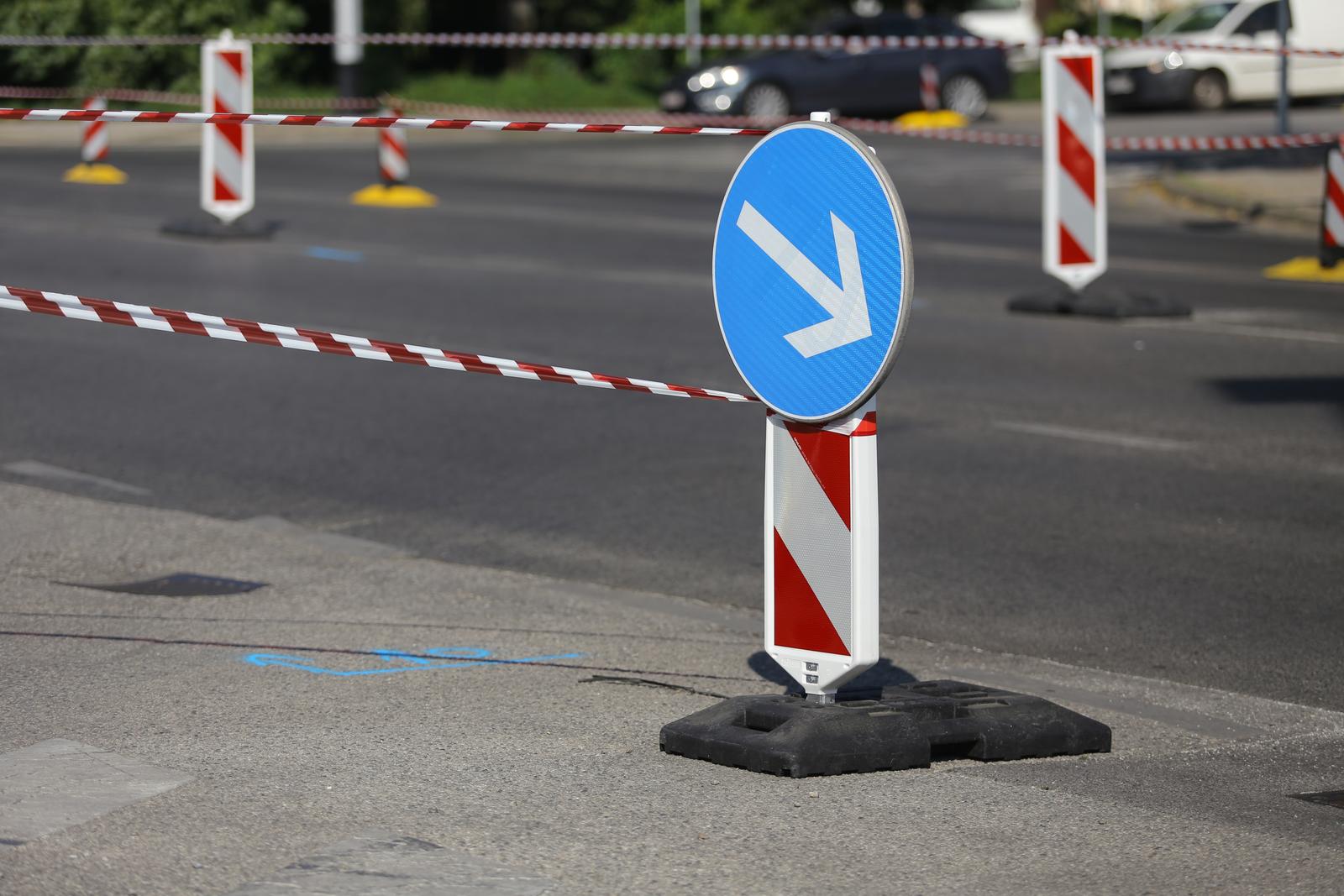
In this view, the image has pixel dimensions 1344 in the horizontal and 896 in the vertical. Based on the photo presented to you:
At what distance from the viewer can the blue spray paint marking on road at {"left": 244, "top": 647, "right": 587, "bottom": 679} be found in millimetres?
5559

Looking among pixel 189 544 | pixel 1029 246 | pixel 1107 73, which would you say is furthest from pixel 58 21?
pixel 189 544

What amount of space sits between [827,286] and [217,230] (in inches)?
503

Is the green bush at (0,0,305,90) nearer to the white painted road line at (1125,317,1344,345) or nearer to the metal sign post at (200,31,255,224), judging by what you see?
the metal sign post at (200,31,255,224)

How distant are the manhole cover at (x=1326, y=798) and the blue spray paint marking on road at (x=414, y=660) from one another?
6.69 feet

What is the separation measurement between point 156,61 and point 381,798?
30575 mm

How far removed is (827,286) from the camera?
4520mm

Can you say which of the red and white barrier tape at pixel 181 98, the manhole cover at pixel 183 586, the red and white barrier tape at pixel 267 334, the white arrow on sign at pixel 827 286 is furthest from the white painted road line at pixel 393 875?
the red and white barrier tape at pixel 181 98

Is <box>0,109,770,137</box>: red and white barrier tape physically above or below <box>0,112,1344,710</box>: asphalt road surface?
above

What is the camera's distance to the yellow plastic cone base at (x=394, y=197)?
19812 millimetres

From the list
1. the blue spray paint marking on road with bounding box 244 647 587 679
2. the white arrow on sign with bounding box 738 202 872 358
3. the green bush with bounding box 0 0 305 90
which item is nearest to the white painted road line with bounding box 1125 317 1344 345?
the blue spray paint marking on road with bounding box 244 647 587 679

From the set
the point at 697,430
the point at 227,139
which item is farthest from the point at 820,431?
the point at 227,139

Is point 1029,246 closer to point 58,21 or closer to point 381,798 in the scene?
point 381,798

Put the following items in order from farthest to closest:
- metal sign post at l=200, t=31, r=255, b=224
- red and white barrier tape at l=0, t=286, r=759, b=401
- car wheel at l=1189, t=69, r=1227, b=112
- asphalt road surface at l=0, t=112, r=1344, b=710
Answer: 1. car wheel at l=1189, t=69, r=1227, b=112
2. metal sign post at l=200, t=31, r=255, b=224
3. asphalt road surface at l=0, t=112, r=1344, b=710
4. red and white barrier tape at l=0, t=286, r=759, b=401

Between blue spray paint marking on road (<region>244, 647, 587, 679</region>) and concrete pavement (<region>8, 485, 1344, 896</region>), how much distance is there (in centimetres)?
2
